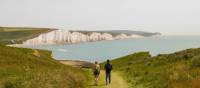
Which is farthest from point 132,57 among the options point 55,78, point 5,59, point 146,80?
point 55,78

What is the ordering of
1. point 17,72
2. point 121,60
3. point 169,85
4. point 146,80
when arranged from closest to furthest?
1. point 169,85
2. point 146,80
3. point 17,72
4. point 121,60

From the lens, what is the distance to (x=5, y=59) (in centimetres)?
3709

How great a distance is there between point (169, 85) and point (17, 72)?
14.2 metres

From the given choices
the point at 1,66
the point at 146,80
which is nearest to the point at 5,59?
the point at 1,66

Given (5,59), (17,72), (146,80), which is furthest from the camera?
(5,59)

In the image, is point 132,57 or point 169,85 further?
point 132,57

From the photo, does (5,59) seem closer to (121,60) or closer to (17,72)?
(17,72)

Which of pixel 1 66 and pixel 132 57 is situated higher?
pixel 1 66

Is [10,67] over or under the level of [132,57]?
over

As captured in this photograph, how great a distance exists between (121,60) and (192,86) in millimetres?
58652

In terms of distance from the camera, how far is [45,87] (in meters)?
19.1

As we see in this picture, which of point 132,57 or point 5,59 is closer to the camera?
Result: point 5,59

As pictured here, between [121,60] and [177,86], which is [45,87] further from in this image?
[121,60]

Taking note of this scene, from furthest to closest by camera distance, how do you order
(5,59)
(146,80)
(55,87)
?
(5,59) → (146,80) → (55,87)
